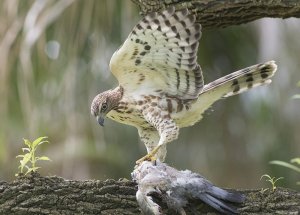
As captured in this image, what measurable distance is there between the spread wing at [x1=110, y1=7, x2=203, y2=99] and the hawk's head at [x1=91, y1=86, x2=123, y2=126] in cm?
7

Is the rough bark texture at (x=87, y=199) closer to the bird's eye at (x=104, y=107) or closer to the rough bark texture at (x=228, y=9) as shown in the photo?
the bird's eye at (x=104, y=107)

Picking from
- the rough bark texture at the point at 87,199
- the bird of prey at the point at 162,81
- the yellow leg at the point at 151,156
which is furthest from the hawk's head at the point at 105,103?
the rough bark texture at the point at 87,199

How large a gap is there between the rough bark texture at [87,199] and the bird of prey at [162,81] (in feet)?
1.60

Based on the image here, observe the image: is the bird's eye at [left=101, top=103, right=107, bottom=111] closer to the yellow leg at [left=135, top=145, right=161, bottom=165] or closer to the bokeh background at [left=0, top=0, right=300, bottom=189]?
the yellow leg at [left=135, top=145, right=161, bottom=165]

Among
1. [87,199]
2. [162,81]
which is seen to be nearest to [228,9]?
[162,81]

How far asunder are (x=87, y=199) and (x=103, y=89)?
4.51m

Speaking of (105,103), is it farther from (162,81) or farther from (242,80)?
(242,80)

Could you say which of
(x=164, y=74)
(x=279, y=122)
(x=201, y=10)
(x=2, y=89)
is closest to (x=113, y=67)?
(x=164, y=74)

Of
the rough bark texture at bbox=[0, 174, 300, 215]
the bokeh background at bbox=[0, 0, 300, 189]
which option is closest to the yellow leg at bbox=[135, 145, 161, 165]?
the rough bark texture at bbox=[0, 174, 300, 215]

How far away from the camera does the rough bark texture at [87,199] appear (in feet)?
10.1

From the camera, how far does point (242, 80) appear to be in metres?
4.22

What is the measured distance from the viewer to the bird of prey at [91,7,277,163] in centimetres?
365

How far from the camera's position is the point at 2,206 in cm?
306

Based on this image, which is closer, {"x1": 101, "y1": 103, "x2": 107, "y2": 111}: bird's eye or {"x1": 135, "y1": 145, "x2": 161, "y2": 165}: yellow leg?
{"x1": 135, "y1": 145, "x2": 161, "y2": 165}: yellow leg
